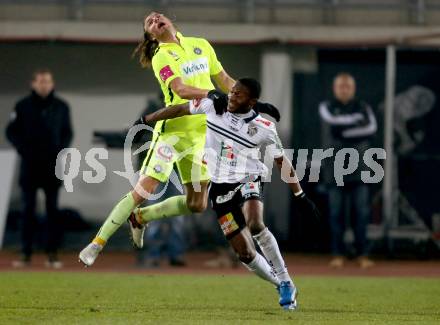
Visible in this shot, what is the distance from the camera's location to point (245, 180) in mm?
10570

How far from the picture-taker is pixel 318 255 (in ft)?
60.7

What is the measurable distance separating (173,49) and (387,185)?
7.34 metres

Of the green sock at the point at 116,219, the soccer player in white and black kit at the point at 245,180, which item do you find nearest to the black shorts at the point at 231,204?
the soccer player in white and black kit at the point at 245,180

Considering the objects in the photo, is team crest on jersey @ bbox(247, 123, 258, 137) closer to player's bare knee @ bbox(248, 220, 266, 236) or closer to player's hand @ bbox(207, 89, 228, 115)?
player's hand @ bbox(207, 89, 228, 115)

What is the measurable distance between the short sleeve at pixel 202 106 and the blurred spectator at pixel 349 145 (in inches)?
241

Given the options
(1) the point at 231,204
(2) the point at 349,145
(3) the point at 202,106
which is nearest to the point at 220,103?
(3) the point at 202,106

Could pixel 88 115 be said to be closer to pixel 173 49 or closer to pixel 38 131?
pixel 38 131

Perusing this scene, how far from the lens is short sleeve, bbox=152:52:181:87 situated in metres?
11.3

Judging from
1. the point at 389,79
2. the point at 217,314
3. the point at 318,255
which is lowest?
the point at 318,255

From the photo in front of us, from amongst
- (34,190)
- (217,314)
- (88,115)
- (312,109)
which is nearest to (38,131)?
(34,190)

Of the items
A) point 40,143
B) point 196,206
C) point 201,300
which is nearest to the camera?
point 201,300

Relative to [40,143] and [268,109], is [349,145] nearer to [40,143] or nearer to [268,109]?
[40,143]

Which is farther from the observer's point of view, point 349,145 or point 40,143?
point 349,145

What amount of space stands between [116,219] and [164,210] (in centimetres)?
59
